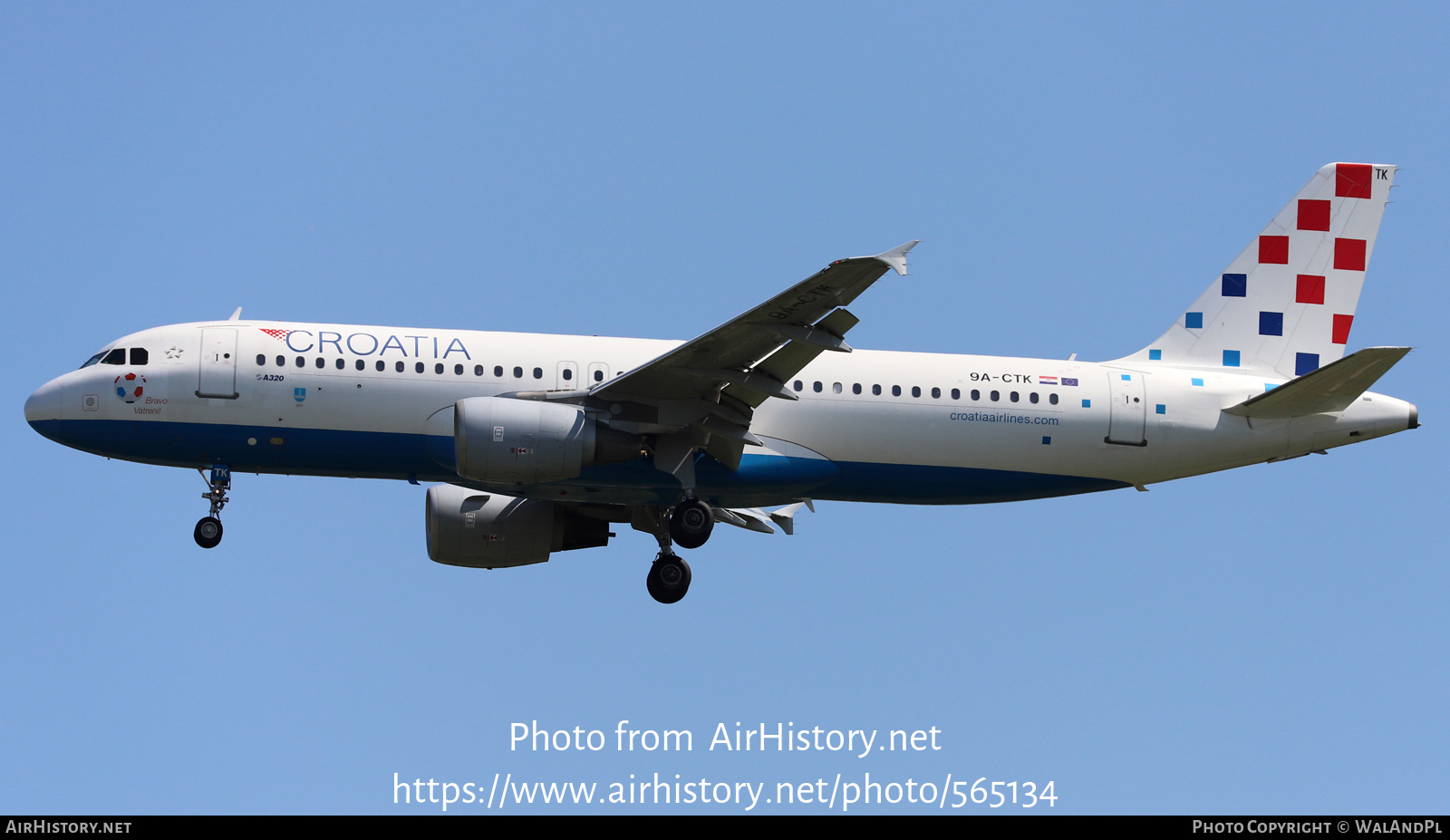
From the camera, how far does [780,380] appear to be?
2786cm

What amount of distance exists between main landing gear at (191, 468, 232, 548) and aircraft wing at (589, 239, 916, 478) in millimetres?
7123

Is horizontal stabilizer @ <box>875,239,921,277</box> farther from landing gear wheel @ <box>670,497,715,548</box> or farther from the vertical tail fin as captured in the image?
the vertical tail fin

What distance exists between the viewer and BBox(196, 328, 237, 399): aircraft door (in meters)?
28.6

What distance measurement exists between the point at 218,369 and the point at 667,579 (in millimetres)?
9150

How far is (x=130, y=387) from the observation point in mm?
28797

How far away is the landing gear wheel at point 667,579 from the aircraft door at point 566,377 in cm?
407

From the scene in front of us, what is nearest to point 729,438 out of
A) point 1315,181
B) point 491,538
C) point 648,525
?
point 648,525

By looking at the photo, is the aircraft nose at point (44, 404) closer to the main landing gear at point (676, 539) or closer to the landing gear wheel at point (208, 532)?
the landing gear wheel at point (208, 532)

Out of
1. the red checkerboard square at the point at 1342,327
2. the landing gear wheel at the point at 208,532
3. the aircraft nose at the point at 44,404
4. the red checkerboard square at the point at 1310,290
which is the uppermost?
the red checkerboard square at the point at 1310,290

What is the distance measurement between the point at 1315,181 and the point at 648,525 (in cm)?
1588

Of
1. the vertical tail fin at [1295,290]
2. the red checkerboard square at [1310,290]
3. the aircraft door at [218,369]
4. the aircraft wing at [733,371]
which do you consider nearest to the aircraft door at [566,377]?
the aircraft wing at [733,371]

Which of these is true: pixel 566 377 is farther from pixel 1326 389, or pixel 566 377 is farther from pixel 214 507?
pixel 1326 389

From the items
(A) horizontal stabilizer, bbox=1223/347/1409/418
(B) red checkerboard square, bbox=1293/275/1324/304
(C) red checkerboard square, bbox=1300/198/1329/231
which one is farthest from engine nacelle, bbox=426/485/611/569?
(C) red checkerboard square, bbox=1300/198/1329/231

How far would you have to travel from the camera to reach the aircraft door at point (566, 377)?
2895 centimetres
